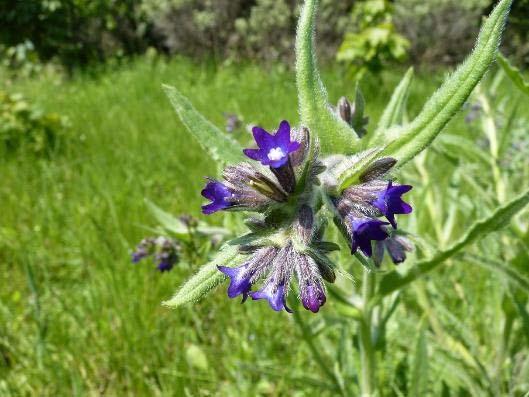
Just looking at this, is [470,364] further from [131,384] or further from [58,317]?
[58,317]

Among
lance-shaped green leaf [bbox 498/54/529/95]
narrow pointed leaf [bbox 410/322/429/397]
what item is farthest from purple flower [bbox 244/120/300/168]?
narrow pointed leaf [bbox 410/322/429/397]

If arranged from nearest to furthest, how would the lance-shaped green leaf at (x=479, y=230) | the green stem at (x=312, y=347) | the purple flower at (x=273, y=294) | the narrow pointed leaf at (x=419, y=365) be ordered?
the purple flower at (x=273, y=294) → the lance-shaped green leaf at (x=479, y=230) → the narrow pointed leaf at (x=419, y=365) → the green stem at (x=312, y=347)

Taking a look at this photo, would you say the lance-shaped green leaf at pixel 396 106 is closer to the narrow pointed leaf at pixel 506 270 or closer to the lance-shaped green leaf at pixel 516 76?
the lance-shaped green leaf at pixel 516 76

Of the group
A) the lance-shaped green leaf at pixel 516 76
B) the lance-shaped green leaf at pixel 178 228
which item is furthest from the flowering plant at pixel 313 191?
the lance-shaped green leaf at pixel 178 228

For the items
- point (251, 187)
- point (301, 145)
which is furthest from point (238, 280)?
point (301, 145)

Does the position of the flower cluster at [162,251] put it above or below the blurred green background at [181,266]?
above

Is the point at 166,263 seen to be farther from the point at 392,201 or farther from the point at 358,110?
the point at 392,201
